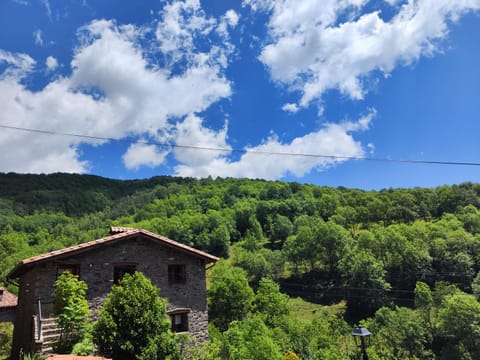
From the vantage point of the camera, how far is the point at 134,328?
1234 cm

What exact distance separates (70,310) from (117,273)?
3.52 metres

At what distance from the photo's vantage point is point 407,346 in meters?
42.3

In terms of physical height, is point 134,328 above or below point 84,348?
above

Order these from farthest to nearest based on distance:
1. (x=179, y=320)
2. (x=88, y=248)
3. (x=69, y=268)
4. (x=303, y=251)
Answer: (x=303, y=251), (x=179, y=320), (x=88, y=248), (x=69, y=268)

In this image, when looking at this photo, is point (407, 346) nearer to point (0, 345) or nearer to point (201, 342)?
point (201, 342)

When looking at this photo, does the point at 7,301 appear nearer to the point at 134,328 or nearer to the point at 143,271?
→ the point at 143,271

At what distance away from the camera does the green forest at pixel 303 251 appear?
41.8m

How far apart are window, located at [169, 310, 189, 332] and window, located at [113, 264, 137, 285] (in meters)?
Answer: 2.79

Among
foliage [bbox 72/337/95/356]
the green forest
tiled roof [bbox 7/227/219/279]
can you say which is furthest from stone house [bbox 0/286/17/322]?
foliage [bbox 72/337/95/356]

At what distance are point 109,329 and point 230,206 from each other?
388 feet

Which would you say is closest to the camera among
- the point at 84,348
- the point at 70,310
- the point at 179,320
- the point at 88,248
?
the point at 84,348

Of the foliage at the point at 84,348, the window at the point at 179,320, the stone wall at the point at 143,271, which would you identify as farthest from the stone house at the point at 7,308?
the foliage at the point at 84,348

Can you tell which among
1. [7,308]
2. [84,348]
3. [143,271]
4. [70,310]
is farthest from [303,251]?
[84,348]

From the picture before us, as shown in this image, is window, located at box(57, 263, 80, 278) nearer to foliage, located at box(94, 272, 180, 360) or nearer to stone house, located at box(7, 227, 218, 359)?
stone house, located at box(7, 227, 218, 359)
